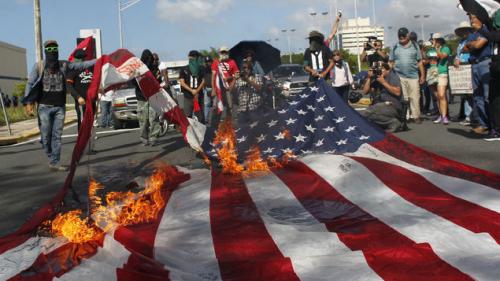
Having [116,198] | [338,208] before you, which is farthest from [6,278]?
[338,208]

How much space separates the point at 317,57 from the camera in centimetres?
1034

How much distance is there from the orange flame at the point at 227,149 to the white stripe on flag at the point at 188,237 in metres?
0.72

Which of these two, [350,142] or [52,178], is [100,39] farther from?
[350,142]

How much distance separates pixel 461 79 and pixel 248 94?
466 cm

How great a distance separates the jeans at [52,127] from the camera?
7.89 metres

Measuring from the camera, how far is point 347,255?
3176 millimetres

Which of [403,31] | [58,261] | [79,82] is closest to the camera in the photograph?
[58,261]

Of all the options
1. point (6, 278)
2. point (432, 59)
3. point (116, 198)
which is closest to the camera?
point (6, 278)

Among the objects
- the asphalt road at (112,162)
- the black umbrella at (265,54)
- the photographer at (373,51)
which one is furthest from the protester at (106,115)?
the black umbrella at (265,54)

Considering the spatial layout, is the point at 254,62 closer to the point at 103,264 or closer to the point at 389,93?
the point at 389,93

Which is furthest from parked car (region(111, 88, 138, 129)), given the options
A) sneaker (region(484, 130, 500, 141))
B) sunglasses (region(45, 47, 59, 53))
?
sneaker (region(484, 130, 500, 141))

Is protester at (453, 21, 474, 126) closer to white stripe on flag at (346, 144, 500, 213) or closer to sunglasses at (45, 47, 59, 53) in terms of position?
white stripe on flag at (346, 144, 500, 213)

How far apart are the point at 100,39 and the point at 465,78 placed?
42.3ft

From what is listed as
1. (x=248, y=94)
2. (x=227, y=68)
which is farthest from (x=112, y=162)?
(x=227, y=68)
